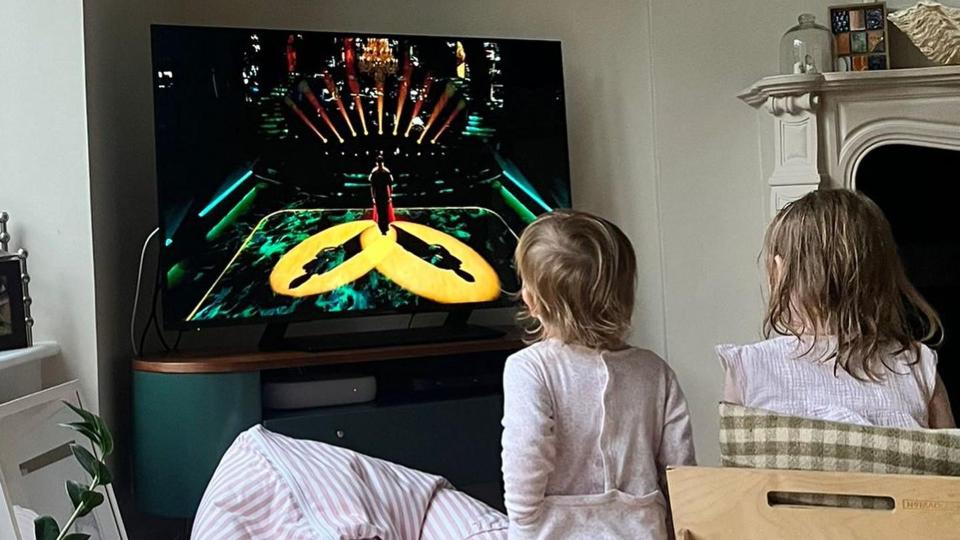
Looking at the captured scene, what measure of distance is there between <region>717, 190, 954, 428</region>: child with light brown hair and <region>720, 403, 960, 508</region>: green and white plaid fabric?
241 mm

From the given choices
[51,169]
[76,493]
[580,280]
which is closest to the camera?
[76,493]

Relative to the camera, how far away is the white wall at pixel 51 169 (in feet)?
8.47

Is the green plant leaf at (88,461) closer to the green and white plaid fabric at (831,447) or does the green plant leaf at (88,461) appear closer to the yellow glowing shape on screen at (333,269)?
the green and white plaid fabric at (831,447)

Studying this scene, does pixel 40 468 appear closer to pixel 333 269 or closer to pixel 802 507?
pixel 333 269

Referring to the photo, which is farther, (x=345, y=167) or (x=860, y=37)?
(x=860, y=37)

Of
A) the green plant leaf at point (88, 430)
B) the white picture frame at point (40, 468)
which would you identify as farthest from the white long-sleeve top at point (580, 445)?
the white picture frame at point (40, 468)

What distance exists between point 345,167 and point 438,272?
42cm

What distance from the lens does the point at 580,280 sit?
1724 mm

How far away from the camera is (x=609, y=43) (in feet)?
11.8

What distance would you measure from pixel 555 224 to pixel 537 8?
198 cm

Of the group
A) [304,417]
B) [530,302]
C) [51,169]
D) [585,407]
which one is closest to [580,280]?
[530,302]

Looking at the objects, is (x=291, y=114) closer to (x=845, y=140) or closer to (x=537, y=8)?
(x=537, y=8)

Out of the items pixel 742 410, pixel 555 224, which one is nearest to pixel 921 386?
pixel 742 410

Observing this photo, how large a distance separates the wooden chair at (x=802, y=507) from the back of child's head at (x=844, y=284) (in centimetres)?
41
